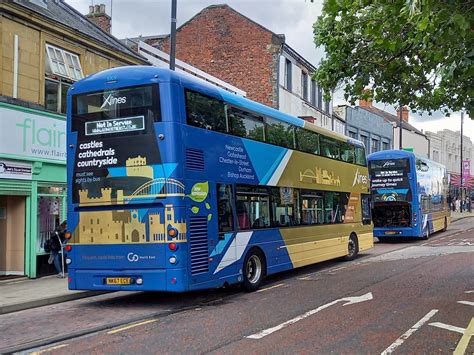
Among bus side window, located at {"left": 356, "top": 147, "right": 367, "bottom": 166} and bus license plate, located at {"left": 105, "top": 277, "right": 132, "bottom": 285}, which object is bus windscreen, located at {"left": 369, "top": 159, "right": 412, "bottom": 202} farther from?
bus license plate, located at {"left": 105, "top": 277, "right": 132, "bottom": 285}

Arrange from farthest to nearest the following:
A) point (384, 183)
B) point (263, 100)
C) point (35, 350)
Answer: point (263, 100) < point (384, 183) < point (35, 350)

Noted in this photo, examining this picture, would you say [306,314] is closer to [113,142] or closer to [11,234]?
[113,142]

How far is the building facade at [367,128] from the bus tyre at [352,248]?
21.1 meters

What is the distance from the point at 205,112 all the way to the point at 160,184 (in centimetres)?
185

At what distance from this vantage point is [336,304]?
386 inches

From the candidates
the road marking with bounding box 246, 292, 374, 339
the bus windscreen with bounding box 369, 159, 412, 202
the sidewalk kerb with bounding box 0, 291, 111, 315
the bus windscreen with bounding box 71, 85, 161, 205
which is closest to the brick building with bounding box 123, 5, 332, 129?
the bus windscreen with bounding box 369, 159, 412, 202

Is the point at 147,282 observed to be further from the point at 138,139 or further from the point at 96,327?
the point at 138,139

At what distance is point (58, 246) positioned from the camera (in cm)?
1388

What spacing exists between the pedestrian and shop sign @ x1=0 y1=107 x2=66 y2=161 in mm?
1965

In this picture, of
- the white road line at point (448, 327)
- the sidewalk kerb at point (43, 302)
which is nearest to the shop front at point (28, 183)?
the sidewalk kerb at point (43, 302)

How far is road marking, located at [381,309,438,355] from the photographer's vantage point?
664cm

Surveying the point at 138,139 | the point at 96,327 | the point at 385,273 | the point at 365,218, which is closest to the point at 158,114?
the point at 138,139

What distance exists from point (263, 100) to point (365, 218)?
11.2 m

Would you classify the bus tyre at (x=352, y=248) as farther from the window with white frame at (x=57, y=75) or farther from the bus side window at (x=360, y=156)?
the window with white frame at (x=57, y=75)
